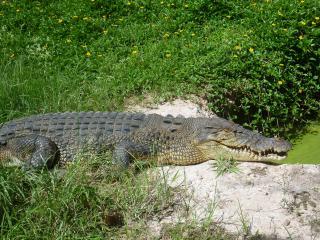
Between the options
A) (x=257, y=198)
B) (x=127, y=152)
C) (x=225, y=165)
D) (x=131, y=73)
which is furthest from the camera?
(x=131, y=73)

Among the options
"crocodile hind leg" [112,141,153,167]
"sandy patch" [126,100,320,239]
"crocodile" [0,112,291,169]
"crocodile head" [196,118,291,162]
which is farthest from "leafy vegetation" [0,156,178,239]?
"crocodile head" [196,118,291,162]

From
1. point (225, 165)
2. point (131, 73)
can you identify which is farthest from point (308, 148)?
point (131, 73)

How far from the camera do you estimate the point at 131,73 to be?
24.3 feet

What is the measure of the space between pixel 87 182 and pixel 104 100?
2.34 meters

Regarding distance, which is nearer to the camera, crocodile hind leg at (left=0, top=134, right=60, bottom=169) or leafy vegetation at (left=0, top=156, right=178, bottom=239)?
leafy vegetation at (left=0, top=156, right=178, bottom=239)

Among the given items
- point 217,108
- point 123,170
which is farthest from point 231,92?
point 123,170

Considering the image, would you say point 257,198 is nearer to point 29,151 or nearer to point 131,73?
point 29,151

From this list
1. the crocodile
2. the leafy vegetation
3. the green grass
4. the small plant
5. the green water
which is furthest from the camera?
the green water

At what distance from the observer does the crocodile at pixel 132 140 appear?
541 centimetres

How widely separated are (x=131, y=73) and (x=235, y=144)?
2410 millimetres

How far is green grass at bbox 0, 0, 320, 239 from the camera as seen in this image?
4.31 m

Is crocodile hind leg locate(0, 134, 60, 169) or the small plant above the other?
crocodile hind leg locate(0, 134, 60, 169)

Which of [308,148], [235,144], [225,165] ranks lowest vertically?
[308,148]

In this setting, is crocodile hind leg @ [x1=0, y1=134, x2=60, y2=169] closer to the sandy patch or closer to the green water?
the sandy patch
